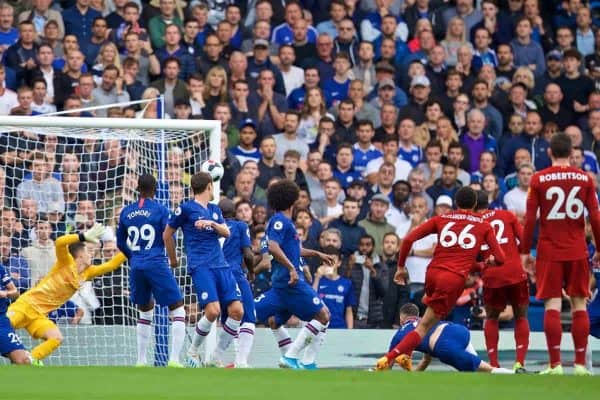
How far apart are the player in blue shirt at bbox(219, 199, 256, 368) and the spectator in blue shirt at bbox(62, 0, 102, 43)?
580 centimetres

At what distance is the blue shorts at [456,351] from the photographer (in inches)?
506

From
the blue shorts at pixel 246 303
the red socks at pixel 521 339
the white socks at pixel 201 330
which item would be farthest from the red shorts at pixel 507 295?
the white socks at pixel 201 330

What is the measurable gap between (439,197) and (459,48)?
3.26 meters

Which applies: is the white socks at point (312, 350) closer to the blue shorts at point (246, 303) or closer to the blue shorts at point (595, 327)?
the blue shorts at point (246, 303)

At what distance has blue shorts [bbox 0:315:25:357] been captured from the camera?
44.9 feet

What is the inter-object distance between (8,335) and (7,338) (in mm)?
28

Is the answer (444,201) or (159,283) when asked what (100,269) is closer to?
(159,283)

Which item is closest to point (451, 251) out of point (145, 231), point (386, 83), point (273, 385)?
point (145, 231)

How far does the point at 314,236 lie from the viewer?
1780cm

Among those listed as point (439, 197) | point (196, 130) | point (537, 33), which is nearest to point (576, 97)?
point (537, 33)

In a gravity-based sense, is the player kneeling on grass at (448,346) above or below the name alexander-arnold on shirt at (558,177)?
below

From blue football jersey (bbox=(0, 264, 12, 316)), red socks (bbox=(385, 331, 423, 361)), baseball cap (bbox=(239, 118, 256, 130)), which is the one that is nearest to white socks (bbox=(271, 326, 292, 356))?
red socks (bbox=(385, 331, 423, 361))

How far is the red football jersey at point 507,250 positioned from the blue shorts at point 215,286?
7.59 feet

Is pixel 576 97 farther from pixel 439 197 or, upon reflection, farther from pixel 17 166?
pixel 17 166
